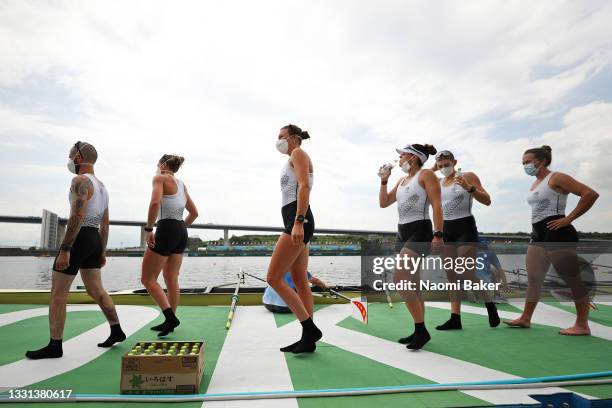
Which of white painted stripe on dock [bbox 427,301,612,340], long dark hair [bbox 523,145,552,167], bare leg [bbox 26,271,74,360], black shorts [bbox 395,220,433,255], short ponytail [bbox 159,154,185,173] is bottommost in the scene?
white painted stripe on dock [bbox 427,301,612,340]

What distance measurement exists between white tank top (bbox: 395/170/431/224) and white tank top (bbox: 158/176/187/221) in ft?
7.57

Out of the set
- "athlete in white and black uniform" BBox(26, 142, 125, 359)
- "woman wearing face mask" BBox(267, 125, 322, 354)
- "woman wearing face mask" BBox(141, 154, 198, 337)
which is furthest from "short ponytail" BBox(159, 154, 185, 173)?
"woman wearing face mask" BBox(267, 125, 322, 354)

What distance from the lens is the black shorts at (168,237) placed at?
367 cm

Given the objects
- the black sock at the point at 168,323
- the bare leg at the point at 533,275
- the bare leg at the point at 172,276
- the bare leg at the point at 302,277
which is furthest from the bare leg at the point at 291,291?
the bare leg at the point at 533,275

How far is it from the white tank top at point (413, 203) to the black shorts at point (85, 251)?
8.93ft

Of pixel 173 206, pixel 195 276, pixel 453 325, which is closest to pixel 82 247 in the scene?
pixel 173 206

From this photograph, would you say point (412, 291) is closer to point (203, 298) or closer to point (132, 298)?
point (203, 298)

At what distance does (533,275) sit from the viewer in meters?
3.96

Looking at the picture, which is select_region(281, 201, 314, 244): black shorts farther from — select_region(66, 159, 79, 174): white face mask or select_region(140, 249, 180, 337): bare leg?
select_region(66, 159, 79, 174): white face mask

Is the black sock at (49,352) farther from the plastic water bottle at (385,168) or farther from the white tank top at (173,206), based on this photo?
the plastic water bottle at (385,168)

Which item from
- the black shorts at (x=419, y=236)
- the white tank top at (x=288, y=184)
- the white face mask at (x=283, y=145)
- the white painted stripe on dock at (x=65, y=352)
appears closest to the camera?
the white painted stripe on dock at (x=65, y=352)

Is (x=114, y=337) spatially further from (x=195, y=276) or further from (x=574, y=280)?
(x=195, y=276)

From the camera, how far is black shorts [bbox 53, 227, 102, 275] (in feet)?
9.33

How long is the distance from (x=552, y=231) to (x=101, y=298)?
173 inches
